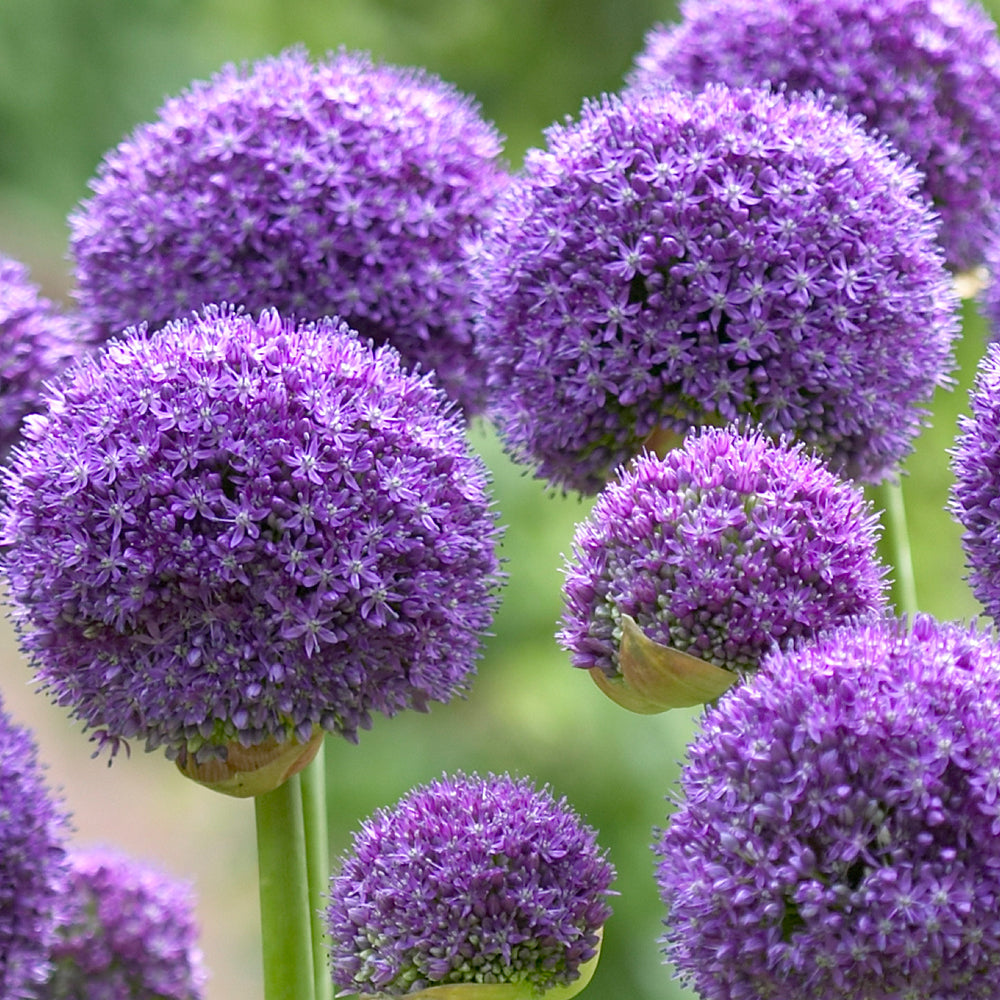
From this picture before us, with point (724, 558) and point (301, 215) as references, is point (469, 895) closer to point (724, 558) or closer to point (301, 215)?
point (724, 558)

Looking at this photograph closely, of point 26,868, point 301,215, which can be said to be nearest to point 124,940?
point 26,868

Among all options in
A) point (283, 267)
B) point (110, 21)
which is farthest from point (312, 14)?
point (283, 267)

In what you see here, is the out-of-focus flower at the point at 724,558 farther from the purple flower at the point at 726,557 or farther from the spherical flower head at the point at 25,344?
the spherical flower head at the point at 25,344

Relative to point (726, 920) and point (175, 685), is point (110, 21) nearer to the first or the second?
point (175, 685)

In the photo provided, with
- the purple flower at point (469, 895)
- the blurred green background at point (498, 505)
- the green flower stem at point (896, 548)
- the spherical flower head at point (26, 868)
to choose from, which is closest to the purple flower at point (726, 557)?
the purple flower at point (469, 895)

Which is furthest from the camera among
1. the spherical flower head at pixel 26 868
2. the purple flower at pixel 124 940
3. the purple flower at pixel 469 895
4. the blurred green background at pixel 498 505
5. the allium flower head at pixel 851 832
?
the blurred green background at pixel 498 505

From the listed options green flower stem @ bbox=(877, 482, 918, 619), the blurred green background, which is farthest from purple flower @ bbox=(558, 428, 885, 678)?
the blurred green background

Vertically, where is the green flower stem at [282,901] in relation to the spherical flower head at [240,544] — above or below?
below
